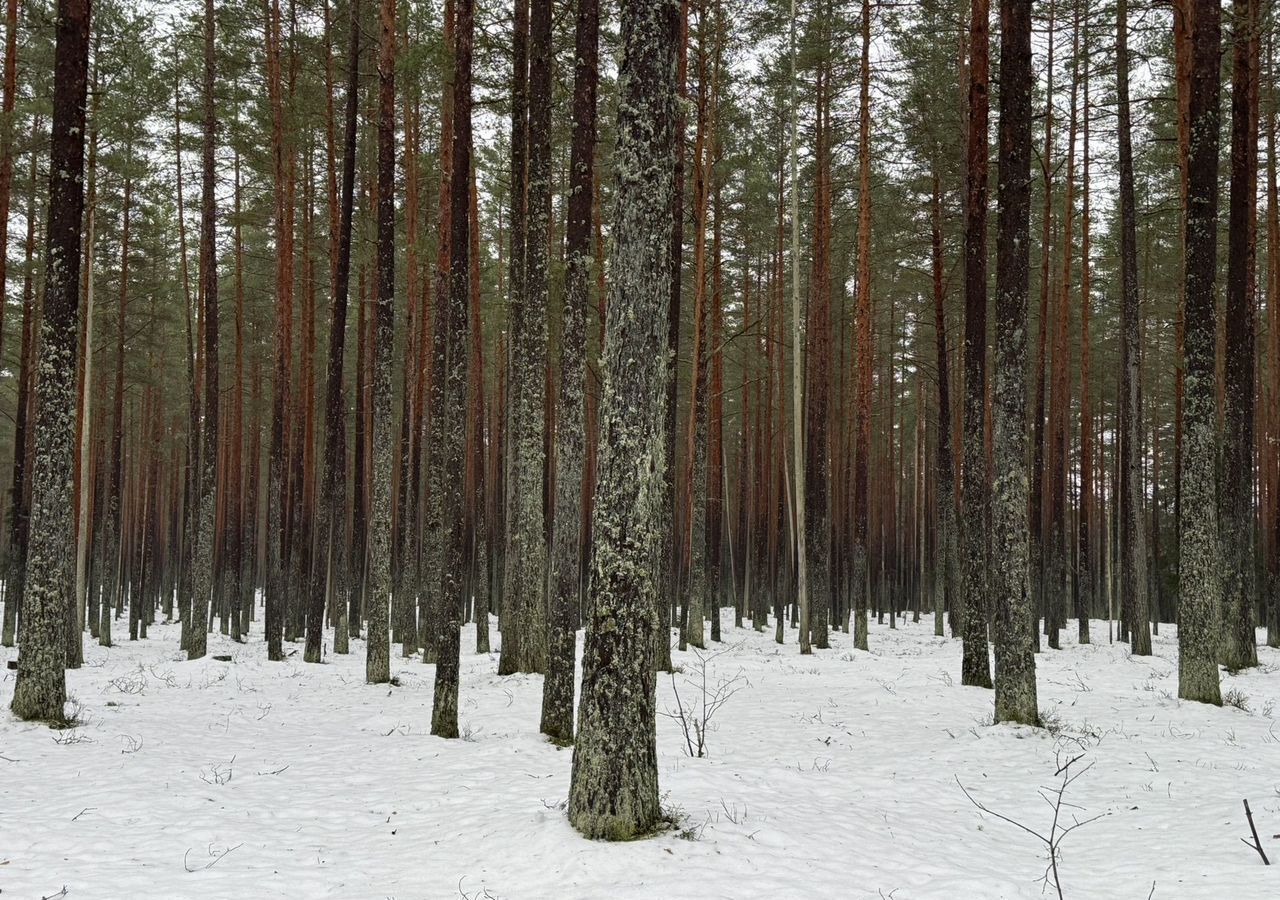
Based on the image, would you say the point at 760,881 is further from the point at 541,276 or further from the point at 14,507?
the point at 14,507

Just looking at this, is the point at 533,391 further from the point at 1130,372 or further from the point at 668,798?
the point at 1130,372

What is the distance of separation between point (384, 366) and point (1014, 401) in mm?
9148

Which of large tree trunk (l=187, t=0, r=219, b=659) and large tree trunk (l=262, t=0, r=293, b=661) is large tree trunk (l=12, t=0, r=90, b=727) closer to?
large tree trunk (l=187, t=0, r=219, b=659)

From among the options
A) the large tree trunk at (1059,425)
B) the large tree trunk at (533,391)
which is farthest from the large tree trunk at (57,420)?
the large tree trunk at (1059,425)

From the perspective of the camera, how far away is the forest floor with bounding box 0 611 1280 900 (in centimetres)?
465

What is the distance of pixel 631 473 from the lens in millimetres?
5254

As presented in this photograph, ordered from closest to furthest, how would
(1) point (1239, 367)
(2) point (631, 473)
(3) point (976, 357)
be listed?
(2) point (631, 473) < (3) point (976, 357) < (1) point (1239, 367)

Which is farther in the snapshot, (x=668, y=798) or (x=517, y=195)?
(x=517, y=195)

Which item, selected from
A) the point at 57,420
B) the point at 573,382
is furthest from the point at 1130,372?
the point at 57,420

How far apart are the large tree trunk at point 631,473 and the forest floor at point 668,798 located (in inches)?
14.7

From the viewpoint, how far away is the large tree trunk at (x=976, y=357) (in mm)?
11180

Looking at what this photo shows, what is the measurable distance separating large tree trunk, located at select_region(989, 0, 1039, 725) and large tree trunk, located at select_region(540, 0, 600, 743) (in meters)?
4.57

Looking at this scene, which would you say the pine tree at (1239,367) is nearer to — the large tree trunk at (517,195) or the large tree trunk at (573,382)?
the large tree trunk at (573,382)

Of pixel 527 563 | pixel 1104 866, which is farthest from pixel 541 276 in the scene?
pixel 1104 866
